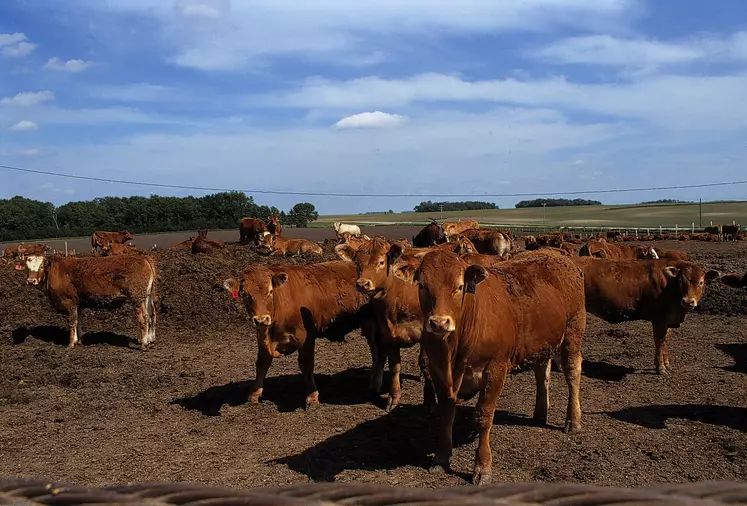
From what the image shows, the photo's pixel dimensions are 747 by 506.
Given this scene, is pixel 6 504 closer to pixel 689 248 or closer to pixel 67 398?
pixel 67 398

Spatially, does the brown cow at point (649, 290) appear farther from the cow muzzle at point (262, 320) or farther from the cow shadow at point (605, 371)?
the cow muzzle at point (262, 320)

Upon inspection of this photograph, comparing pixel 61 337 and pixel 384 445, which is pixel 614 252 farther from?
pixel 61 337

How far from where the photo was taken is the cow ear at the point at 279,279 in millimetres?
8906

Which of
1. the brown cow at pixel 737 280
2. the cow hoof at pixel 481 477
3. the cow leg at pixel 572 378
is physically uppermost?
the brown cow at pixel 737 280

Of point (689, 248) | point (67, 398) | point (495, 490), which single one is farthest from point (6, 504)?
point (689, 248)

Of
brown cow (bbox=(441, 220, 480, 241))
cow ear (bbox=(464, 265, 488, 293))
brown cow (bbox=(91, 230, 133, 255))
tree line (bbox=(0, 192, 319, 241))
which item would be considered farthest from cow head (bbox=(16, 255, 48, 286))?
tree line (bbox=(0, 192, 319, 241))

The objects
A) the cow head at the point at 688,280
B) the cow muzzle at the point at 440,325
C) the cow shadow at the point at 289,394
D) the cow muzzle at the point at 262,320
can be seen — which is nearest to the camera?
the cow muzzle at the point at 440,325

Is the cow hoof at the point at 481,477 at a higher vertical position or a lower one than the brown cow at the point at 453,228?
lower

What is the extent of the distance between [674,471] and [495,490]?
6334 millimetres

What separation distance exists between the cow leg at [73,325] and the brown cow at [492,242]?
1279 centimetres

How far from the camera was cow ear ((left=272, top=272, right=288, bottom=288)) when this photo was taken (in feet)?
29.2

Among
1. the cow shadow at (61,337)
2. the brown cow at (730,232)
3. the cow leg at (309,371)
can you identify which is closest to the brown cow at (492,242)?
the cow shadow at (61,337)

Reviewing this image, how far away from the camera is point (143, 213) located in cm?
8519

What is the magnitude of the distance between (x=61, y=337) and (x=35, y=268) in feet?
5.75
